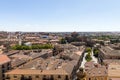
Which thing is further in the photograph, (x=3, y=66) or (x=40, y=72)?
(x=3, y=66)

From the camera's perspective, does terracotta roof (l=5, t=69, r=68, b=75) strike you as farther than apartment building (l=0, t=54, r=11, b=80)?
No

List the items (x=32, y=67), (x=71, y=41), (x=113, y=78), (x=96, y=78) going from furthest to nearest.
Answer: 1. (x=71, y=41)
2. (x=32, y=67)
3. (x=96, y=78)
4. (x=113, y=78)

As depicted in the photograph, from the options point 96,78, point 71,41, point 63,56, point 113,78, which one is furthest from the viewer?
point 71,41

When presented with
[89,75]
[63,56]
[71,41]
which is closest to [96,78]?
[89,75]

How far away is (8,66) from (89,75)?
22.4 meters

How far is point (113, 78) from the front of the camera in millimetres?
45312

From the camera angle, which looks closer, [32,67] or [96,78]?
[96,78]

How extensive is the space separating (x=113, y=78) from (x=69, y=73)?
10562 millimetres

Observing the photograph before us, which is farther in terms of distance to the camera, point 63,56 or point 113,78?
point 63,56

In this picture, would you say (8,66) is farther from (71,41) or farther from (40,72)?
(71,41)

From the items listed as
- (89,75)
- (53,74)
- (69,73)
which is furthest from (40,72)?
(89,75)

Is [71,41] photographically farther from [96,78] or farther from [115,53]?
[96,78]

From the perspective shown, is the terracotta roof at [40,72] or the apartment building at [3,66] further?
the apartment building at [3,66]

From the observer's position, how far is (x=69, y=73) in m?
52.0
